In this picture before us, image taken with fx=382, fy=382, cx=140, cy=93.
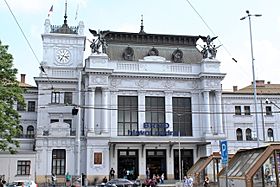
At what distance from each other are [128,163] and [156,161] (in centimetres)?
363

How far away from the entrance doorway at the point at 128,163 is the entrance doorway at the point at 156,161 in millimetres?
1576

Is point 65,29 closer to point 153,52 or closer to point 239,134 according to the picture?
point 153,52

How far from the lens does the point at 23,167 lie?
43.8 m

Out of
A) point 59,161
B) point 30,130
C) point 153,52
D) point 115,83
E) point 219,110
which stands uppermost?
point 153,52

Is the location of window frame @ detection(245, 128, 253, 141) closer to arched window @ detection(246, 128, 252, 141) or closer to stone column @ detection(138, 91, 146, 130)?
arched window @ detection(246, 128, 252, 141)

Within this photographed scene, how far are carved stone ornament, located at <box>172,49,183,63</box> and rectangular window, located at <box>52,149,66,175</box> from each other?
1920 centimetres

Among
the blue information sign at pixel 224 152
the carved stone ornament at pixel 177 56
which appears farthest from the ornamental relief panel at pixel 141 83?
the blue information sign at pixel 224 152

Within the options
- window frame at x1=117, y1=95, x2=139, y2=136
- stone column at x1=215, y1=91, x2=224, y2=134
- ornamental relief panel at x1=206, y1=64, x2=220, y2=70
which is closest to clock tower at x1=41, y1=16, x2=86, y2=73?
window frame at x1=117, y1=95, x2=139, y2=136

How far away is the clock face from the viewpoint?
168ft

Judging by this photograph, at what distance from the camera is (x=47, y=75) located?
48.8 m

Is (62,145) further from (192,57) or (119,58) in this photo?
(192,57)

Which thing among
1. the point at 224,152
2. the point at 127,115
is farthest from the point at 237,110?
the point at 224,152

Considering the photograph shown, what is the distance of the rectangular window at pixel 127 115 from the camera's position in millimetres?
48344

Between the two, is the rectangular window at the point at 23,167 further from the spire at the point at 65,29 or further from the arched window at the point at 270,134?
the arched window at the point at 270,134
